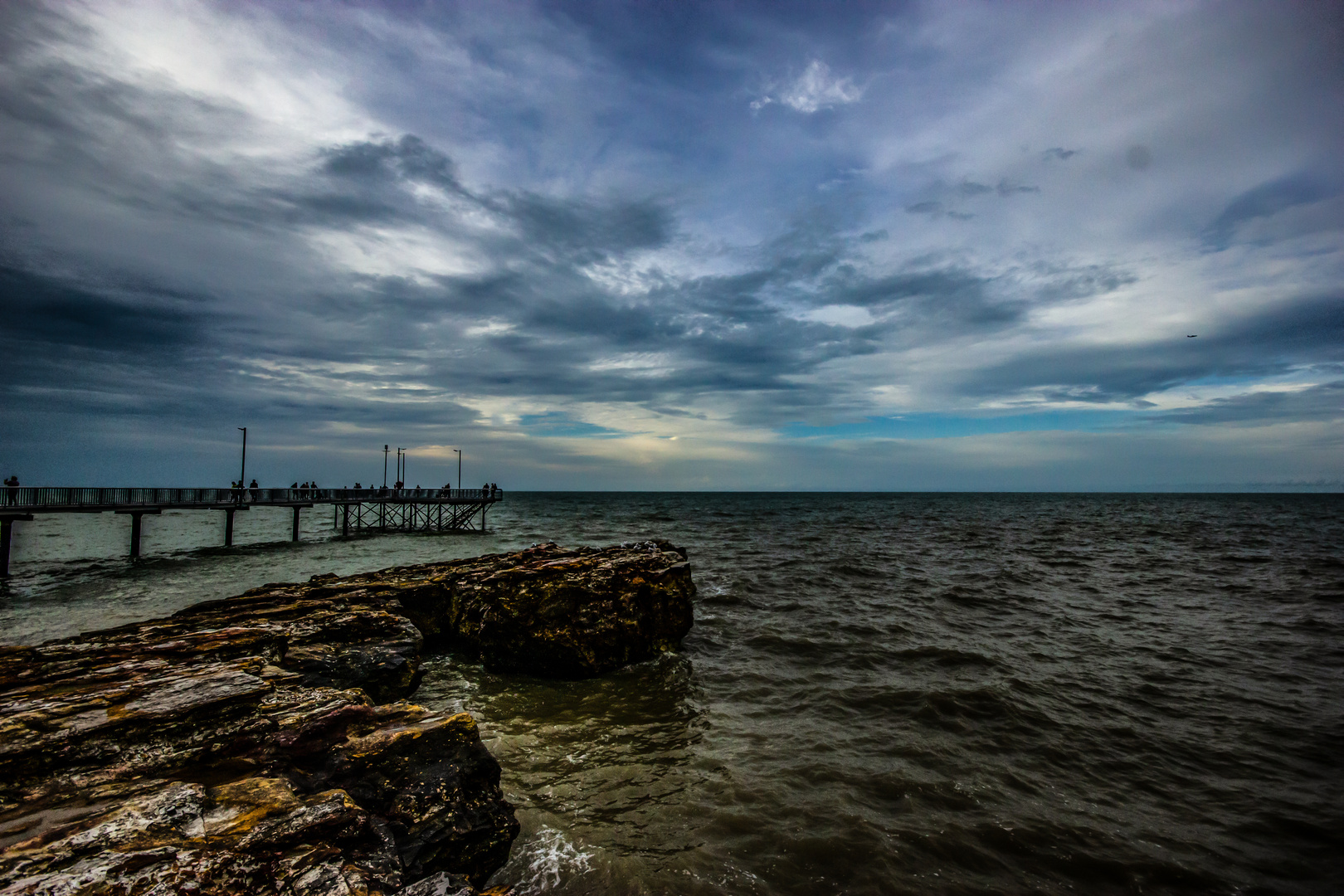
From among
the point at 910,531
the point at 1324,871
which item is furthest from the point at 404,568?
the point at 910,531

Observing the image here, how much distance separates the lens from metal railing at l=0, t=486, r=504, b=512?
33906mm

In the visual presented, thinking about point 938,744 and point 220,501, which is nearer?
point 938,744

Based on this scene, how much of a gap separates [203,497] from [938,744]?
5700cm

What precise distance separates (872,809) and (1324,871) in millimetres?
5252

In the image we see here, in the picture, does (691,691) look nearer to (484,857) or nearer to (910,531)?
(484,857)

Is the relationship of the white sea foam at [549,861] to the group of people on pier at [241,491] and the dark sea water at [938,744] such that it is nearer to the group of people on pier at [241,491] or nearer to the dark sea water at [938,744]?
the dark sea water at [938,744]

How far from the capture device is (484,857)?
20.6ft

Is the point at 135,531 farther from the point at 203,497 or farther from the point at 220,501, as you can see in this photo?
the point at 220,501

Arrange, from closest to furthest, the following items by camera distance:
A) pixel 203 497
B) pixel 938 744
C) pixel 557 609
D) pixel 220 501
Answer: pixel 938 744, pixel 557 609, pixel 203 497, pixel 220 501

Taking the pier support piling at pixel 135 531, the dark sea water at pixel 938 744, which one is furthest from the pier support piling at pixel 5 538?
the dark sea water at pixel 938 744

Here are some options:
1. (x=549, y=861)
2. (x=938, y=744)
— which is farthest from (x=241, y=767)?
(x=938, y=744)

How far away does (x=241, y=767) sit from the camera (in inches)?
222

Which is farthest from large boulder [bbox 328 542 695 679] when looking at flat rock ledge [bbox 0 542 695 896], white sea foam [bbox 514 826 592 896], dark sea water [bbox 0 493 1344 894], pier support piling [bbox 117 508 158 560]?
pier support piling [bbox 117 508 158 560]

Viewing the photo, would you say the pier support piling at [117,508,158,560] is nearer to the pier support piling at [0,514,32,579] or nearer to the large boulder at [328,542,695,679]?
the pier support piling at [0,514,32,579]
